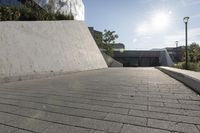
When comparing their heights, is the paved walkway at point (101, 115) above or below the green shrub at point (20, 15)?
below

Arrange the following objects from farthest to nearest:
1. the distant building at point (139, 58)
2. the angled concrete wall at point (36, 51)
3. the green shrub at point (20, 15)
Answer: the distant building at point (139, 58)
the green shrub at point (20, 15)
the angled concrete wall at point (36, 51)

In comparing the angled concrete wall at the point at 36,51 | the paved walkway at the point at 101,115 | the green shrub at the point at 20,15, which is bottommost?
the paved walkway at the point at 101,115

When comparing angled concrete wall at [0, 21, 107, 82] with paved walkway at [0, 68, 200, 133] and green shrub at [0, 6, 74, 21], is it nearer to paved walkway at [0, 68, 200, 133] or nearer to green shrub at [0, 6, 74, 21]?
green shrub at [0, 6, 74, 21]

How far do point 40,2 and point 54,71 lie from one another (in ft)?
35.5

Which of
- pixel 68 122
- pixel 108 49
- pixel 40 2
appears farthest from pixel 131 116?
pixel 108 49

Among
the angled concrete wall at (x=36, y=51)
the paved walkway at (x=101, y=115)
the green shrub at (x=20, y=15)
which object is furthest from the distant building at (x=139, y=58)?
the paved walkway at (x=101, y=115)

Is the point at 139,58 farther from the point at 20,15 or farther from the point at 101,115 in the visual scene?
the point at 101,115

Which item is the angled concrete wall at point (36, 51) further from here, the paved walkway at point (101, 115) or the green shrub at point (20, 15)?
the paved walkway at point (101, 115)

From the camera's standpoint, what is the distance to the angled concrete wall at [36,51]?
7.86 meters

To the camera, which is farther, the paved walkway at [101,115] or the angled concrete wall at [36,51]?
the angled concrete wall at [36,51]

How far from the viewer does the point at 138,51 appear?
4459 centimetres

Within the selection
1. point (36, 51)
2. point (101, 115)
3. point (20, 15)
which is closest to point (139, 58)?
point (20, 15)

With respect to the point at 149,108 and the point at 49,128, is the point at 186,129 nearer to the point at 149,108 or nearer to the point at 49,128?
the point at 149,108

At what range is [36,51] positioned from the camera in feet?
32.3
